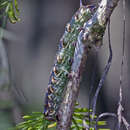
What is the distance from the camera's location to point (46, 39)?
2.97 m

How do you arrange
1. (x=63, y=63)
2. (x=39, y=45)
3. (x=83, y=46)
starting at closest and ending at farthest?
(x=83, y=46) < (x=63, y=63) < (x=39, y=45)

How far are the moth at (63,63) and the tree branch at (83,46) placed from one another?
100 millimetres

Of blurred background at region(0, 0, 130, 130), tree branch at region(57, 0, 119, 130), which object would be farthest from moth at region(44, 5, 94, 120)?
blurred background at region(0, 0, 130, 130)

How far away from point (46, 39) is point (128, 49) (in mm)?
782

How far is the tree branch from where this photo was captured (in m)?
0.56

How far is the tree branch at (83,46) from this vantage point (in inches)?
22.1

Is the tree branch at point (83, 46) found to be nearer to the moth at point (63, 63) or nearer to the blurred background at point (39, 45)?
the moth at point (63, 63)

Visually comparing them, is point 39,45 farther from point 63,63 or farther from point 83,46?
point 83,46

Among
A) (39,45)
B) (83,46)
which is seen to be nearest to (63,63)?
(83,46)

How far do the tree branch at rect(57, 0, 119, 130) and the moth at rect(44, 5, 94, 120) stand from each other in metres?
0.10

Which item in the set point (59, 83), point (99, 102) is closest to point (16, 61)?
point (99, 102)

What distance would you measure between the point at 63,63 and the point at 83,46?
6.0 inches

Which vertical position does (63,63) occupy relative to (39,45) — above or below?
below

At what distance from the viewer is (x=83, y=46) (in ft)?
1.89
